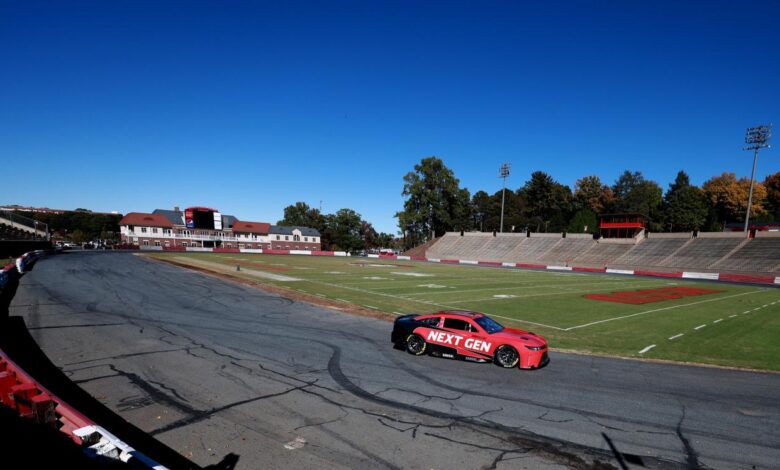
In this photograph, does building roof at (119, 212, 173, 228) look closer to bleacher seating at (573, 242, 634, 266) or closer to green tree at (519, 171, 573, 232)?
bleacher seating at (573, 242, 634, 266)

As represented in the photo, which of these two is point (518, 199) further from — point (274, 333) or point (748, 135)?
point (274, 333)

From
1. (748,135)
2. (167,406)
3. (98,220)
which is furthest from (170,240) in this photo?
(748,135)

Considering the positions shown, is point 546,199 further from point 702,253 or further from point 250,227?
point 250,227

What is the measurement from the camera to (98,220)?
15450 cm

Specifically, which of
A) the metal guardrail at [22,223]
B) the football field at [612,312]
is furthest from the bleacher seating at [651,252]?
the metal guardrail at [22,223]

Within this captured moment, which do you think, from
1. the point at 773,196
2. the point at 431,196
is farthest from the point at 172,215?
the point at 773,196

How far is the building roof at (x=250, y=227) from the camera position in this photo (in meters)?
106

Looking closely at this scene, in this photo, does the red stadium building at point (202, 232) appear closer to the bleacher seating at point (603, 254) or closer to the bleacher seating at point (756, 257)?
the bleacher seating at point (603, 254)

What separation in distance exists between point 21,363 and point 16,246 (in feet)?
168

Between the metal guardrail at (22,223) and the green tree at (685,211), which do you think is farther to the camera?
the green tree at (685,211)

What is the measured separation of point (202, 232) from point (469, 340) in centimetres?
10506

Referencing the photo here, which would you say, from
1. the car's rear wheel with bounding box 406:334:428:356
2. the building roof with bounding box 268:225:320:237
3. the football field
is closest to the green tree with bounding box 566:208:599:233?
the football field

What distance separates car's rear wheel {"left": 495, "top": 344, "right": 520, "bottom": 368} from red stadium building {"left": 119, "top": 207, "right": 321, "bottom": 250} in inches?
3590

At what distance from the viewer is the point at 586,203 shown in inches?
4429
